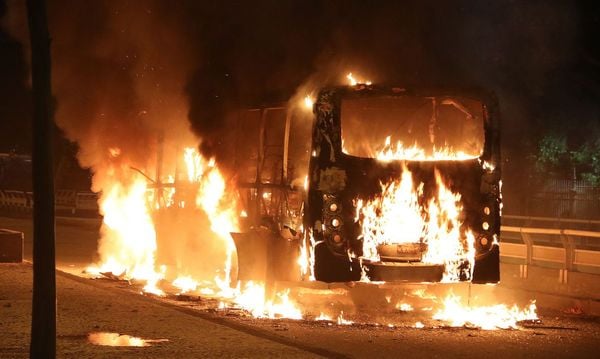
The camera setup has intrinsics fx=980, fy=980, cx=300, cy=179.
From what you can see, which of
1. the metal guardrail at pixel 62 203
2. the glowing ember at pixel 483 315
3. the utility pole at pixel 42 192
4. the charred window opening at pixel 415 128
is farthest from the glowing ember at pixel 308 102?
the metal guardrail at pixel 62 203

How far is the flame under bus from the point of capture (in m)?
11.5

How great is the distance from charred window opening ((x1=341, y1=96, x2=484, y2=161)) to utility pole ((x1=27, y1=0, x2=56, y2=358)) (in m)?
5.06

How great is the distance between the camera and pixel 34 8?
7262mm

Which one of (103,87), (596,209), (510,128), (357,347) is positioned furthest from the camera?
(510,128)

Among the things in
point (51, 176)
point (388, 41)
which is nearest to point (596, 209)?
point (388, 41)

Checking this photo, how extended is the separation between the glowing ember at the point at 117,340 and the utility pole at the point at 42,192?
7.35 ft

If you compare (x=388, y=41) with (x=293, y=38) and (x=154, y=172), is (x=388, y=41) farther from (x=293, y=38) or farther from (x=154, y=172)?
(x=154, y=172)

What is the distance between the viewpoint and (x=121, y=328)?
34.8 feet

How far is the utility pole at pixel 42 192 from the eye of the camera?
7.17 metres

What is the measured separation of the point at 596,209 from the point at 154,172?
20.0 m

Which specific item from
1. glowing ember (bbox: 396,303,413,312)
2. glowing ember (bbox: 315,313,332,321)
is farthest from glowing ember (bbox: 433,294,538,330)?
glowing ember (bbox: 315,313,332,321)

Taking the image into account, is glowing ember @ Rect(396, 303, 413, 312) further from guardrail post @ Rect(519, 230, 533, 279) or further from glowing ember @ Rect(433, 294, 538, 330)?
guardrail post @ Rect(519, 230, 533, 279)

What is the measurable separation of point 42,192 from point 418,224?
18.7ft

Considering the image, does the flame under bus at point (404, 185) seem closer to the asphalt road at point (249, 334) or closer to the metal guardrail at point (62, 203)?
the asphalt road at point (249, 334)
